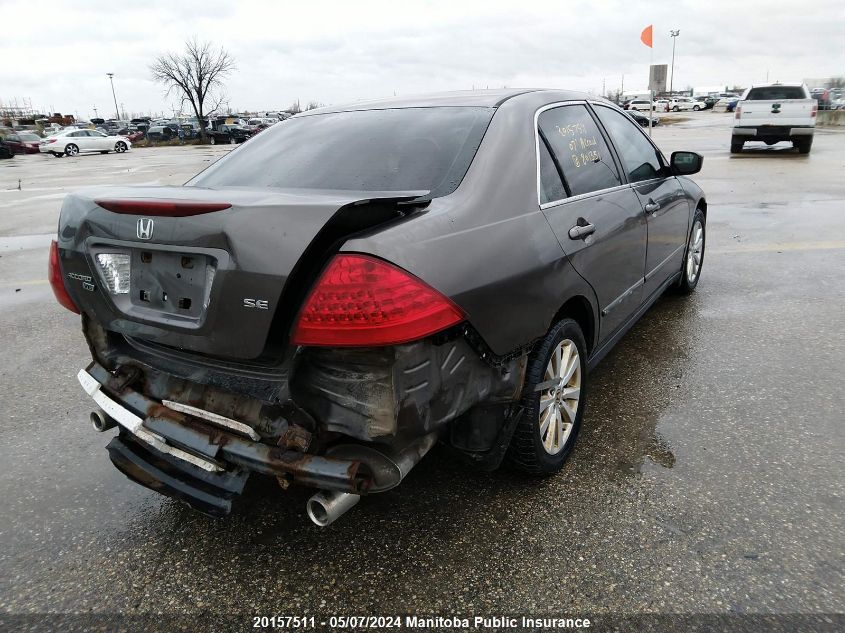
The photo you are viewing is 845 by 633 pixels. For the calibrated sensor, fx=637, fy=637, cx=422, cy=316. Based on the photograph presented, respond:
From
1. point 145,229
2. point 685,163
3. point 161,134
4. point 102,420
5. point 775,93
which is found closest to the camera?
point 145,229

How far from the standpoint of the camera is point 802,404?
3.45 metres

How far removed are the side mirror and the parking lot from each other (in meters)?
1.37

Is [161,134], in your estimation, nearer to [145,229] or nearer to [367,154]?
[367,154]

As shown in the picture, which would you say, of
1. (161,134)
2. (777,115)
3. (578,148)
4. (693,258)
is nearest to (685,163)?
(693,258)

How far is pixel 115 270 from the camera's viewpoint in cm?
232

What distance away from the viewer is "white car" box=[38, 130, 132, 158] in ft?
122

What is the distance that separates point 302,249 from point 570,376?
151 centimetres

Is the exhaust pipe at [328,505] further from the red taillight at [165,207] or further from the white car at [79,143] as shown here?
the white car at [79,143]

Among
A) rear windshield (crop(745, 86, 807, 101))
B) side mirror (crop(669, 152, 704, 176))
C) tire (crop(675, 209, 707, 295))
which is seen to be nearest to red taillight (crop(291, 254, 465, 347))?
side mirror (crop(669, 152, 704, 176))

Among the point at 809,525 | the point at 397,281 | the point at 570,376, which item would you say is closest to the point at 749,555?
the point at 809,525

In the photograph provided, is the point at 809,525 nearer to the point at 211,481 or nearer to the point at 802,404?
A: the point at 802,404

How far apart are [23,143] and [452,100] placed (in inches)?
1793

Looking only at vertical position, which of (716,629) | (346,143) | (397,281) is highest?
(346,143)

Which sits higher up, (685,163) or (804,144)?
(685,163)
